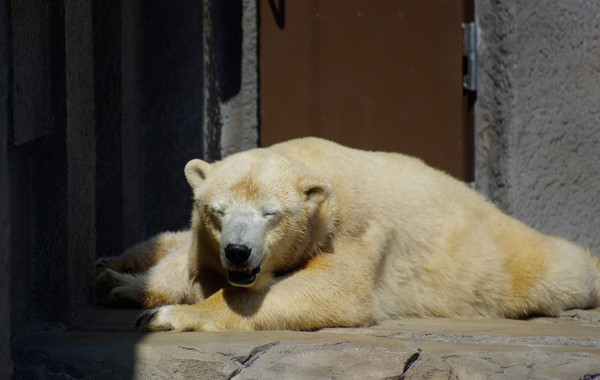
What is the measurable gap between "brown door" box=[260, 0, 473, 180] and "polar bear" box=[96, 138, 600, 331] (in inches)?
50.2

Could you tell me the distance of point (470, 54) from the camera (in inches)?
244

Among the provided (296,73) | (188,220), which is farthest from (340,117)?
(188,220)

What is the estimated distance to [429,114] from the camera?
6.31 metres

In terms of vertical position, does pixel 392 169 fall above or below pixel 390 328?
above

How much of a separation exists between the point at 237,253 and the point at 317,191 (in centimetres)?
56

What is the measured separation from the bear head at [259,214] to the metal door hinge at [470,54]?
2.38 metres

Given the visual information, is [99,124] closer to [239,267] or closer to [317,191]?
[317,191]

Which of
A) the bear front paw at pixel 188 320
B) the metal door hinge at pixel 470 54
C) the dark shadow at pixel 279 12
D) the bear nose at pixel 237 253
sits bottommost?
the bear front paw at pixel 188 320

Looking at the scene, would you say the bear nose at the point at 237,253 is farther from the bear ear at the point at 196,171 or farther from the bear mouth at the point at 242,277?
the bear ear at the point at 196,171

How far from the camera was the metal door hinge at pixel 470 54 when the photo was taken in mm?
6164

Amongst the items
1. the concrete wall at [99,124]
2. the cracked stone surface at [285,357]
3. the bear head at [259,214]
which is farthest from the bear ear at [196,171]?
the cracked stone surface at [285,357]

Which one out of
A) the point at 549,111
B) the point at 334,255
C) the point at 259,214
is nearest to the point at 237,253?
the point at 259,214

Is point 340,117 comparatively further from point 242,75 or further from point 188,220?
point 188,220

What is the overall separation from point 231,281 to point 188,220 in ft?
6.85
